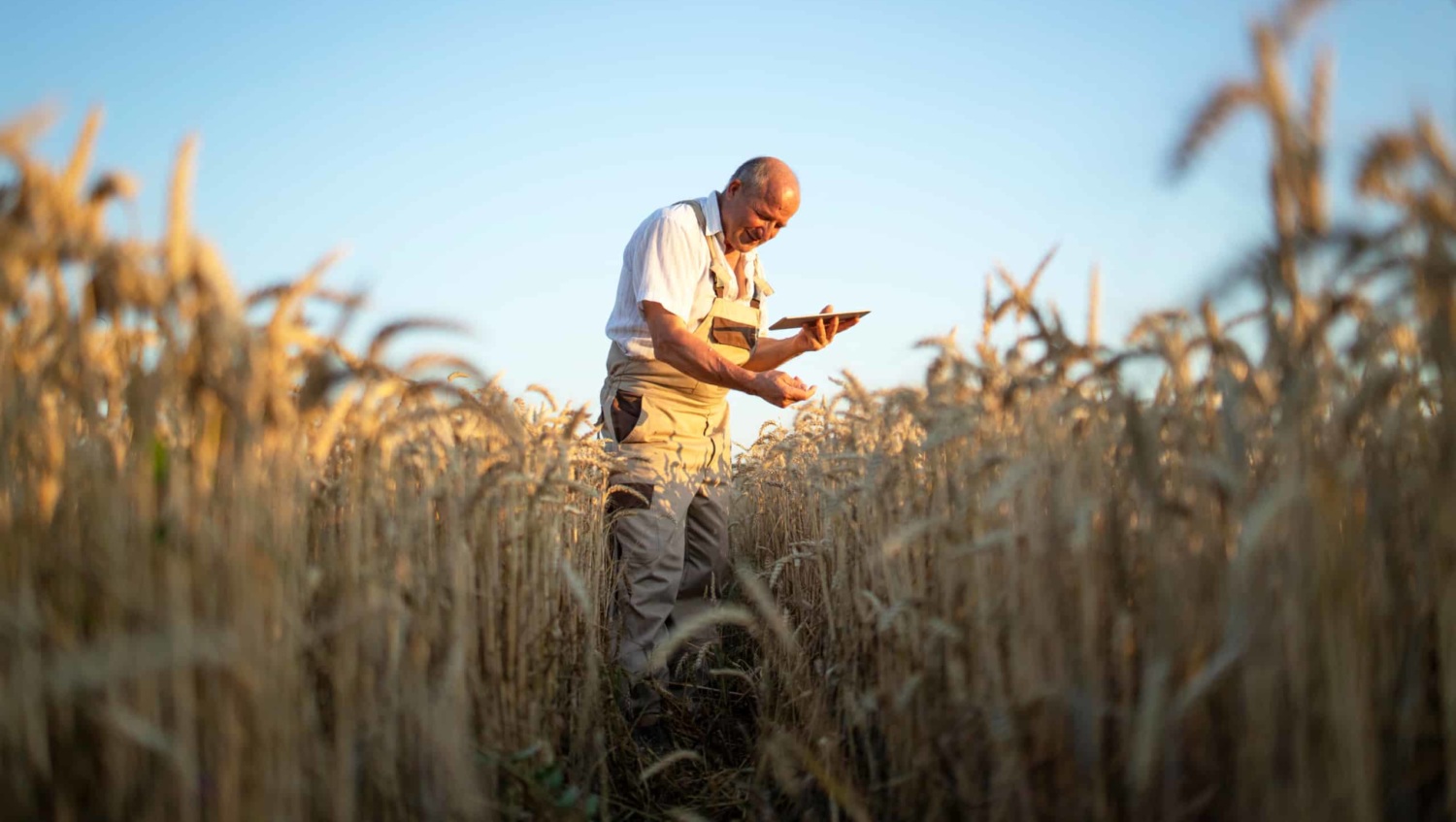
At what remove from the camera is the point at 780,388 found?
12.4 ft

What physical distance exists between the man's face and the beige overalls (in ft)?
0.43

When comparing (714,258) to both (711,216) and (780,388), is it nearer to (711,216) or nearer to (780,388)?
(711,216)

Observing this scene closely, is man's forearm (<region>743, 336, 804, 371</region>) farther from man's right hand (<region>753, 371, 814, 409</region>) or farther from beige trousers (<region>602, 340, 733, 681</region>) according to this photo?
man's right hand (<region>753, 371, 814, 409</region>)

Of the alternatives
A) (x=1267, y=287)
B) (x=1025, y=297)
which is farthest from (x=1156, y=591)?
(x=1025, y=297)

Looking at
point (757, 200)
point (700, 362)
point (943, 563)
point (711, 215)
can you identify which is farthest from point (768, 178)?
point (943, 563)

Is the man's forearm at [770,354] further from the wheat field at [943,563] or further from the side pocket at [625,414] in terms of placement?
the wheat field at [943,563]

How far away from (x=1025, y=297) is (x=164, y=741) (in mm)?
2010

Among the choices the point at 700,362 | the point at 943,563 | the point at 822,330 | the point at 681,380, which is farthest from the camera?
the point at 822,330

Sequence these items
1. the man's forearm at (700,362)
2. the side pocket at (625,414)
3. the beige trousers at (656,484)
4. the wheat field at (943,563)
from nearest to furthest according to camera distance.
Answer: the wheat field at (943,563), the man's forearm at (700,362), the beige trousers at (656,484), the side pocket at (625,414)

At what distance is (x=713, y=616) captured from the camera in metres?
2.27

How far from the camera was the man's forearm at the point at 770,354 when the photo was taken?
4.44 m

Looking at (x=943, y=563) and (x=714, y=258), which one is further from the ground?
(x=714, y=258)

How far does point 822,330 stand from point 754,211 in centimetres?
64

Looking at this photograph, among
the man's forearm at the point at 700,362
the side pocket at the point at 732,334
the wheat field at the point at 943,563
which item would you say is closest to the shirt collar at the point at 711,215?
the side pocket at the point at 732,334
